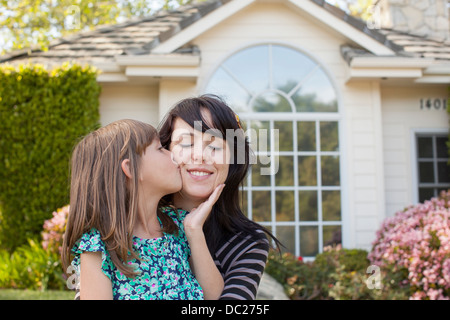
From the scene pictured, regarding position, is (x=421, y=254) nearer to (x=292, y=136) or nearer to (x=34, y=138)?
(x=292, y=136)

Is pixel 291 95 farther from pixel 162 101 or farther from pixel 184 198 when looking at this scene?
pixel 184 198

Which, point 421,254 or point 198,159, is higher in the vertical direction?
point 198,159

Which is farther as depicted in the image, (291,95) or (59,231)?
(291,95)

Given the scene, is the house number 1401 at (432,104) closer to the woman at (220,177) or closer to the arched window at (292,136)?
the arched window at (292,136)

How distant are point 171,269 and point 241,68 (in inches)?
238

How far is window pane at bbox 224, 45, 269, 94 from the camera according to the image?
24.1 feet

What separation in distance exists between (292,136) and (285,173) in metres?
0.57

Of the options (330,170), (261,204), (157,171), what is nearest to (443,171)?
(330,170)

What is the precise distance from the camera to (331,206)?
7434mm

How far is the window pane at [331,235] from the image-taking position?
24.2 feet

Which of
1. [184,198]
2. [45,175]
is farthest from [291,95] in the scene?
[184,198]

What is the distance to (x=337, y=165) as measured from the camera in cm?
749

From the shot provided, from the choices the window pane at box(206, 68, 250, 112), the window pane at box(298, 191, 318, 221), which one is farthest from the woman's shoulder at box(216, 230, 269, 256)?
the window pane at box(298, 191, 318, 221)

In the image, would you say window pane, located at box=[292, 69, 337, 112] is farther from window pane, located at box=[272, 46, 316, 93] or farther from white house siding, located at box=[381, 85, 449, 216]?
white house siding, located at box=[381, 85, 449, 216]
